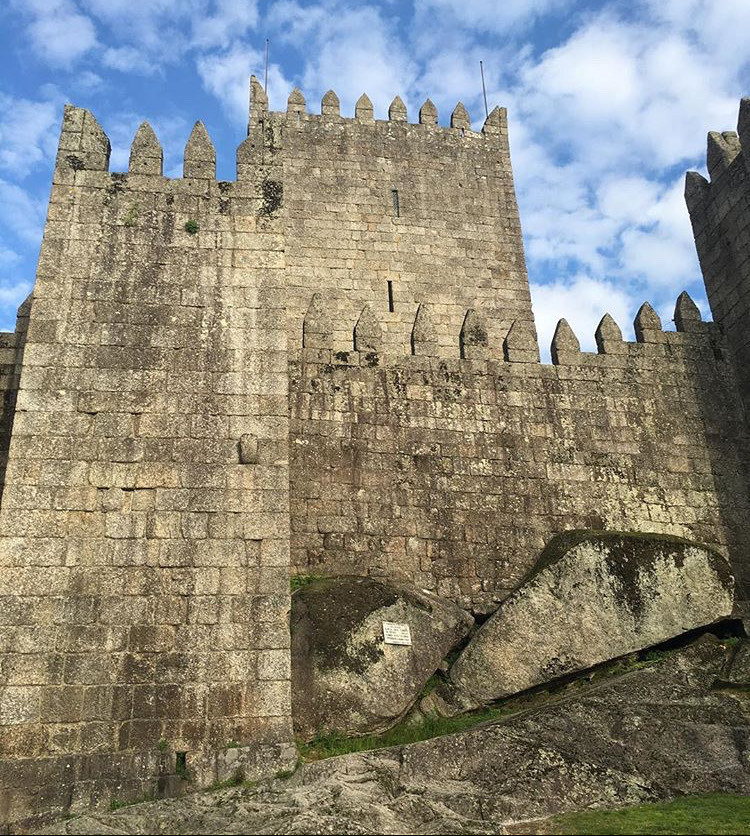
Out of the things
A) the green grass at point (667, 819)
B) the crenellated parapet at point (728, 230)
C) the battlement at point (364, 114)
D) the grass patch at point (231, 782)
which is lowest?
the green grass at point (667, 819)

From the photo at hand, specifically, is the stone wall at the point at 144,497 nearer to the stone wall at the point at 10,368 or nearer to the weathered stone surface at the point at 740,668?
the stone wall at the point at 10,368

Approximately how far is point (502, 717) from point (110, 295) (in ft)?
19.6

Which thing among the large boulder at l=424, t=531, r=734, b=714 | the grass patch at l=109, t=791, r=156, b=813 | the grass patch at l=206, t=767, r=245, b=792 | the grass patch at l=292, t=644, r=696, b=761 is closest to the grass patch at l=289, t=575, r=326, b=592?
the grass patch at l=292, t=644, r=696, b=761

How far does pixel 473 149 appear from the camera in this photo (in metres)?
19.5

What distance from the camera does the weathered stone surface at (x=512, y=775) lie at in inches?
249

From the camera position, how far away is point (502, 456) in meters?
11.3

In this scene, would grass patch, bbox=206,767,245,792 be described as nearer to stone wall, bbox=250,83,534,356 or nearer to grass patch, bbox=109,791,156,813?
grass patch, bbox=109,791,156,813

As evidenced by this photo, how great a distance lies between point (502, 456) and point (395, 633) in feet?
10.6

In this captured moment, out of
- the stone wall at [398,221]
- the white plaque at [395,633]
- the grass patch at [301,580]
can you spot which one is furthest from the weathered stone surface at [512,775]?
the stone wall at [398,221]

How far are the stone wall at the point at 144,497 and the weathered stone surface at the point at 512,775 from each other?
763 mm

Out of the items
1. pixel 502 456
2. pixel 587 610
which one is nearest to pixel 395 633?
pixel 587 610

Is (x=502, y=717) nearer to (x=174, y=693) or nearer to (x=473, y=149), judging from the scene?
(x=174, y=693)

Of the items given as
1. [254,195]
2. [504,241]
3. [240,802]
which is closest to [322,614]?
[240,802]

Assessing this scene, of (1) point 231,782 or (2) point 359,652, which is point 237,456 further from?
(1) point 231,782
